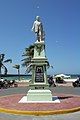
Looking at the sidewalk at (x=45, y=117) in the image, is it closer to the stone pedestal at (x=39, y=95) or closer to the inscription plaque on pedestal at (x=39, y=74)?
the stone pedestal at (x=39, y=95)

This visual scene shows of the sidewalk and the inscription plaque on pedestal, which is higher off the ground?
the inscription plaque on pedestal

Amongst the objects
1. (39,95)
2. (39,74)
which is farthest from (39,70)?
(39,95)

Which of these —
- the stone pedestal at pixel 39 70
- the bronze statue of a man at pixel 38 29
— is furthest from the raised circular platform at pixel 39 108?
the bronze statue of a man at pixel 38 29

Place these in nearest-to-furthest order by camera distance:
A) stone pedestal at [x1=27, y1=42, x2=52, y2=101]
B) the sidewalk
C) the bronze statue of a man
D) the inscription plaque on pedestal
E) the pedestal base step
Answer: the sidewalk
the pedestal base step
stone pedestal at [x1=27, y1=42, x2=52, y2=101]
the inscription plaque on pedestal
the bronze statue of a man

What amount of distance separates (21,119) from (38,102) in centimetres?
431

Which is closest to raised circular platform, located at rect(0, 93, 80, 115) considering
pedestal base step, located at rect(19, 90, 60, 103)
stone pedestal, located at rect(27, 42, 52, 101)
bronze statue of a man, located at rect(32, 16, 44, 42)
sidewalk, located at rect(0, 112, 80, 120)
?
sidewalk, located at rect(0, 112, 80, 120)

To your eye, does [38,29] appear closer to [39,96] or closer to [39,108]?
[39,96]

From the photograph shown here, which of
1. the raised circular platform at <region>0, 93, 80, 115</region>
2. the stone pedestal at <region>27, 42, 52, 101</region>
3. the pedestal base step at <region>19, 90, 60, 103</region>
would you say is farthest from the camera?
the stone pedestal at <region>27, 42, 52, 101</region>

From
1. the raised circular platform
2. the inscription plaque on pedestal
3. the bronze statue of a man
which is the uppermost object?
the bronze statue of a man

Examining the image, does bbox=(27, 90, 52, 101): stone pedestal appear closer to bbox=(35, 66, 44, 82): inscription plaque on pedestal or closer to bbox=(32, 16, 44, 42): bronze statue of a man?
bbox=(35, 66, 44, 82): inscription plaque on pedestal

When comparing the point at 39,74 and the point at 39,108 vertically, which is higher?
the point at 39,74

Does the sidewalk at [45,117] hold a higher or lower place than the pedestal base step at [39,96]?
lower

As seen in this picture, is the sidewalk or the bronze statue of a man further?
the bronze statue of a man

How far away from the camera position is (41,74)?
18.8 m
